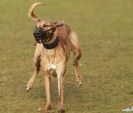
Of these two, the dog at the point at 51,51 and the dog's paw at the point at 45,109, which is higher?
the dog at the point at 51,51

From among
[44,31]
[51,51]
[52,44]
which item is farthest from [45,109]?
[44,31]

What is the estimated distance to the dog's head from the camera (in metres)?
9.30

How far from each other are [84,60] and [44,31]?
5.77 m

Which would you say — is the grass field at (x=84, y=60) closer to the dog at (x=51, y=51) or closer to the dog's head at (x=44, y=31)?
the dog at (x=51, y=51)

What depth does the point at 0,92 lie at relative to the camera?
36.5 feet

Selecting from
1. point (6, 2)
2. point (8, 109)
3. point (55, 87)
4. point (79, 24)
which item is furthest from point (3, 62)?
point (6, 2)

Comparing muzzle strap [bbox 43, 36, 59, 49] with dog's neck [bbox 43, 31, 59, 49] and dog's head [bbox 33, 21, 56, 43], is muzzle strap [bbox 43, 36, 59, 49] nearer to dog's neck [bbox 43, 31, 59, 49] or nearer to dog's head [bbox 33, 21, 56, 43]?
dog's neck [bbox 43, 31, 59, 49]

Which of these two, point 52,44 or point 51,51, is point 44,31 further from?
point 51,51

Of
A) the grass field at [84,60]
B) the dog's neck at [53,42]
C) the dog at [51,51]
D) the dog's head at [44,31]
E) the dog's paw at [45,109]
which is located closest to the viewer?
the dog's head at [44,31]

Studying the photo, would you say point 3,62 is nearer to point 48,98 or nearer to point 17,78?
point 17,78

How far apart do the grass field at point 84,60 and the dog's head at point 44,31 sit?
1.22 m

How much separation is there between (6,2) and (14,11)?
110 inches

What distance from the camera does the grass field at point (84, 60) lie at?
10.5 metres

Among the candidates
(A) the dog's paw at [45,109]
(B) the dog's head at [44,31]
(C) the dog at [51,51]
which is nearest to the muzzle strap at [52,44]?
(C) the dog at [51,51]
